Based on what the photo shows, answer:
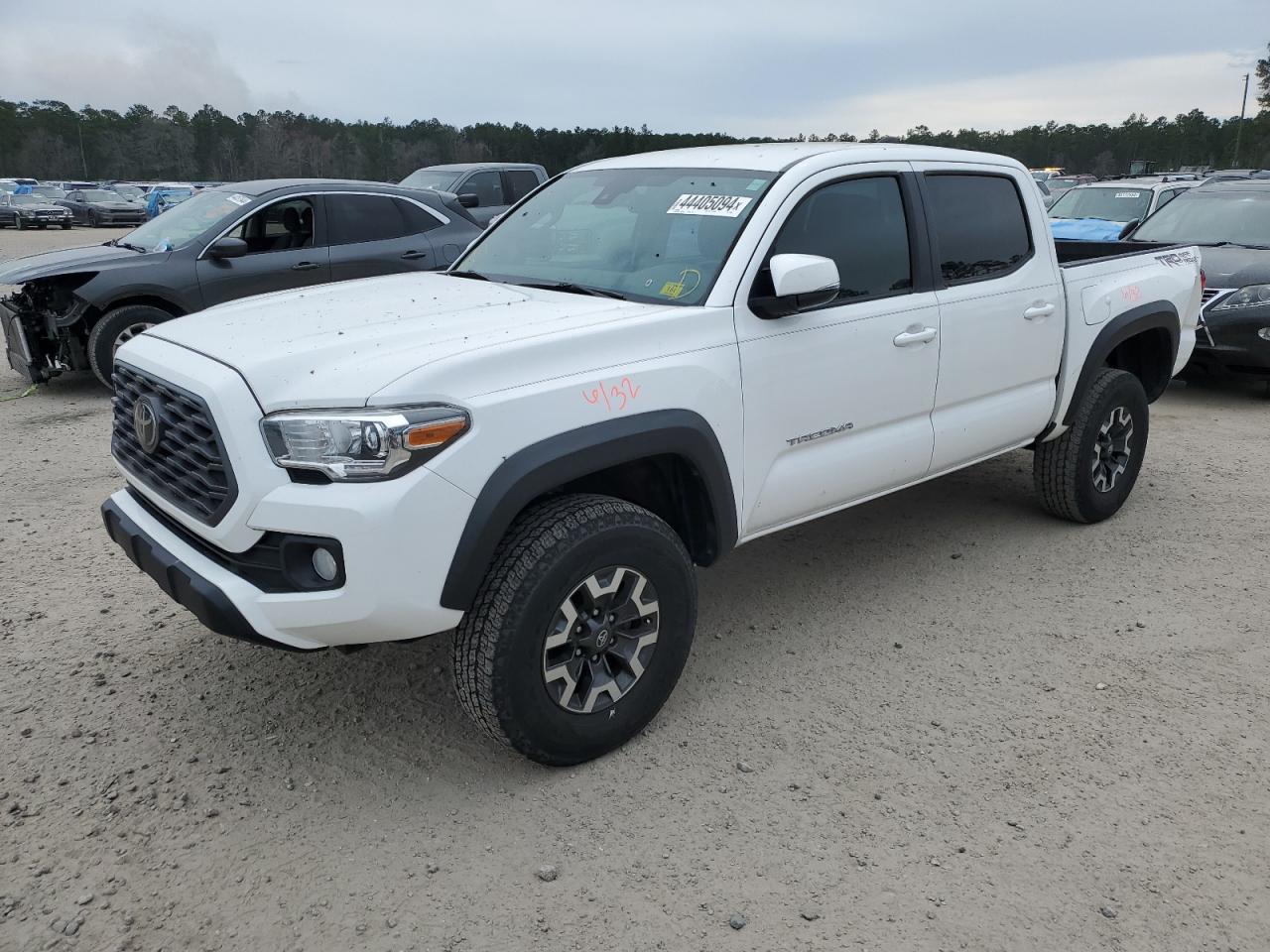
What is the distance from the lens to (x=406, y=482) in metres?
2.60

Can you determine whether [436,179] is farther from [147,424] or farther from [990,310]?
[147,424]

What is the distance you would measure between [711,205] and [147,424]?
2075mm

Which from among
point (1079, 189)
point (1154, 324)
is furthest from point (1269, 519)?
point (1079, 189)

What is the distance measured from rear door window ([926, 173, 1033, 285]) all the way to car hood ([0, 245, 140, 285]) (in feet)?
21.8

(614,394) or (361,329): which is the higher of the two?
(361,329)

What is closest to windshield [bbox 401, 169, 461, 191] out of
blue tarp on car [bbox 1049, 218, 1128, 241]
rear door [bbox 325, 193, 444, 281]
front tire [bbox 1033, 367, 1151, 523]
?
rear door [bbox 325, 193, 444, 281]

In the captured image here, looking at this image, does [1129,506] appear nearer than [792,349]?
No

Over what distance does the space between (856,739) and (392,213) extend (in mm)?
6978

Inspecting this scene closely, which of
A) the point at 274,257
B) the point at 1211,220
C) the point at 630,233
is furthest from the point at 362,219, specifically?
the point at 1211,220

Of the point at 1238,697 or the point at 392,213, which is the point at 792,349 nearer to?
the point at 1238,697

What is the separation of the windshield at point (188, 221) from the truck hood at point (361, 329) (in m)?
5.14

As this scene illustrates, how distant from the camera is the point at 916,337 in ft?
12.8

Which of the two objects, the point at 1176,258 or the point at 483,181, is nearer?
the point at 1176,258

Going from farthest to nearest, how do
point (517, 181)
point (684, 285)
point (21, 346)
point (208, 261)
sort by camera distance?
1. point (517, 181)
2. point (208, 261)
3. point (21, 346)
4. point (684, 285)
